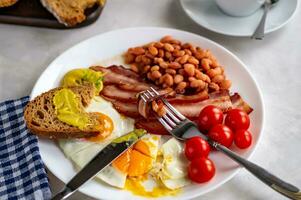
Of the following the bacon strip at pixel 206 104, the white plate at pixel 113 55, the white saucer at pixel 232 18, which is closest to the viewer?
the white plate at pixel 113 55

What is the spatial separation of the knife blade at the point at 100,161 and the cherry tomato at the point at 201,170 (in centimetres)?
18

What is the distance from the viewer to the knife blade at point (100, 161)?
55.2 inches

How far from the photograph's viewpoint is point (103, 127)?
5.24 feet

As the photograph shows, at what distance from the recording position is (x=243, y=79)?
181cm

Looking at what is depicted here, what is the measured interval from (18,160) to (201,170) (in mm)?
568

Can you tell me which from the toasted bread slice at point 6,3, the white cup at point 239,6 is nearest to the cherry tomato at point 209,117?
the white cup at point 239,6

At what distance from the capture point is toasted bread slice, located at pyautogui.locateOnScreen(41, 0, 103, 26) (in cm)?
204

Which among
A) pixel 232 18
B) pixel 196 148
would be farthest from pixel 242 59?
pixel 196 148

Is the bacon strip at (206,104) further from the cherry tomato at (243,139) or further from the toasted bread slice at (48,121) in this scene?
the toasted bread slice at (48,121)

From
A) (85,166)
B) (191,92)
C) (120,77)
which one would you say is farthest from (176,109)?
(85,166)

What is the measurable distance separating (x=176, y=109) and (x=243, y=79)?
29 cm

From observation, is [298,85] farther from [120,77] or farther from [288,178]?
[120,77]

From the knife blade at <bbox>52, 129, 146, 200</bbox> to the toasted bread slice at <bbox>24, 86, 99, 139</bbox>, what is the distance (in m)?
0.11

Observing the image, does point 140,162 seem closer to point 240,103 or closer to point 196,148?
point 196,148
